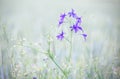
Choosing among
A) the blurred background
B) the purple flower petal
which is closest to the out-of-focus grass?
the blurred background

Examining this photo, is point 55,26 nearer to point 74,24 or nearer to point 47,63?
point 74,24

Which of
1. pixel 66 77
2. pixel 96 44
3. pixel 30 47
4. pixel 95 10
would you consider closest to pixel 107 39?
pixel 96 44

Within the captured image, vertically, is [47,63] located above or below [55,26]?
below

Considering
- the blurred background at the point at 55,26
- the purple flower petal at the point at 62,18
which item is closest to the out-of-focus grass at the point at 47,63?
the blurred background at the point at 55,26

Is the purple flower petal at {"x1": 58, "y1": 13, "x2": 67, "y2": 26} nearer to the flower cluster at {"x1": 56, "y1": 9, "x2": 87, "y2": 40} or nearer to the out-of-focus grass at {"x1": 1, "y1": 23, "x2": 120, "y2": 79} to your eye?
the flower cluster at {"x1": 56, "y1": 9, "x2": 87, "y2": 40}

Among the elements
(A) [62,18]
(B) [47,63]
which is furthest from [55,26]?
(B) [47,63]

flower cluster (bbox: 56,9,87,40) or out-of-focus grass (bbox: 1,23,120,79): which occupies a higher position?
flower cluster (bbox: 56,9,87,40)

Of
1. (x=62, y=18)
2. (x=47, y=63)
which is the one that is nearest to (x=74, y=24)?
(x=62, y=18)

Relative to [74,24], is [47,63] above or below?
below
